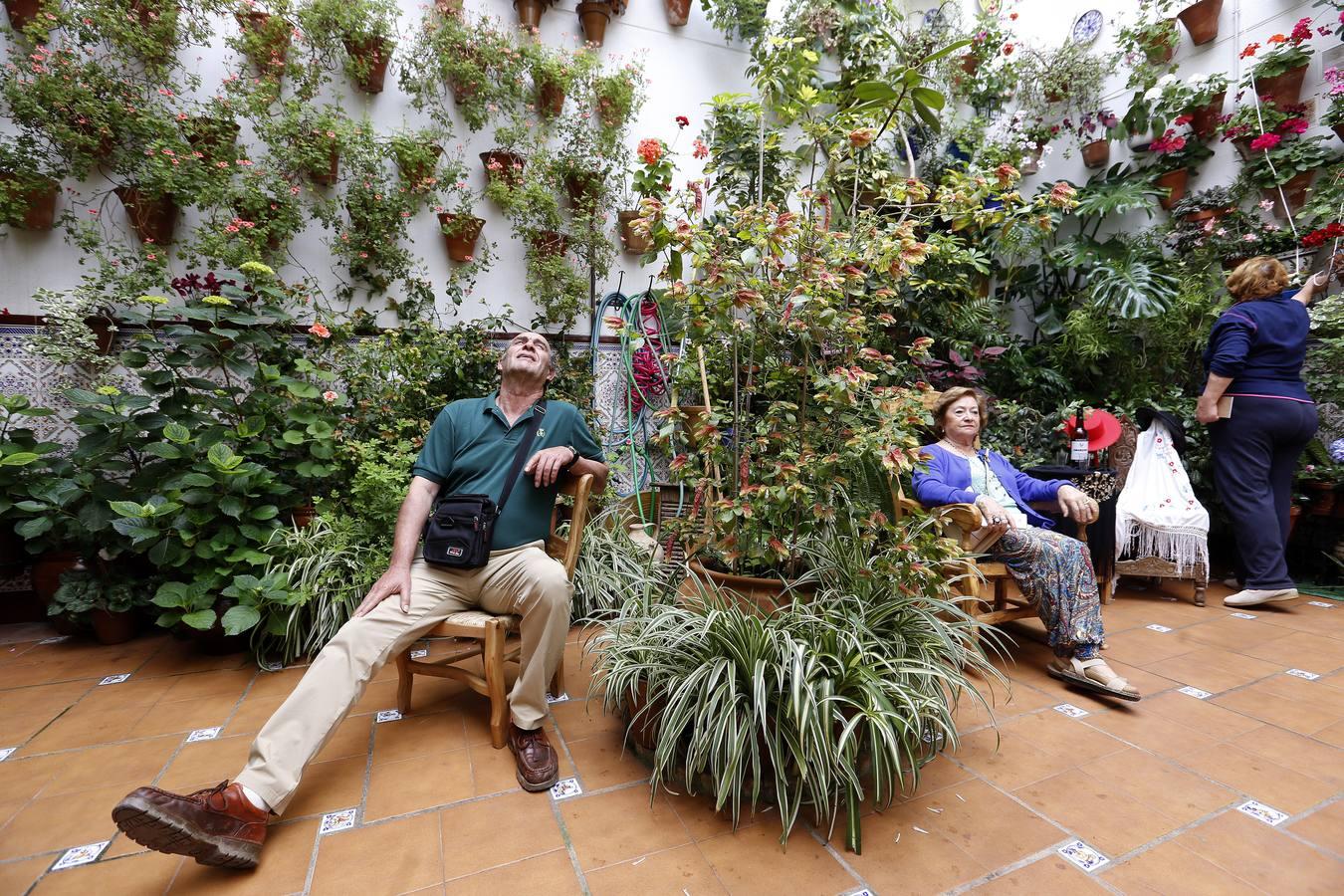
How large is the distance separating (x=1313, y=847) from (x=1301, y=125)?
4.07 m

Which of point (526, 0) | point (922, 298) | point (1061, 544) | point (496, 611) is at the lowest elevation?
point (496, 611)

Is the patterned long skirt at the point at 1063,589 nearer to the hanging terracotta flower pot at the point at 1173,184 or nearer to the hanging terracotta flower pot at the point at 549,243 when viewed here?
the hanging terracotta flower pot at the point at 549,243

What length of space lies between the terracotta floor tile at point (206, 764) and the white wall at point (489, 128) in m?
2.32

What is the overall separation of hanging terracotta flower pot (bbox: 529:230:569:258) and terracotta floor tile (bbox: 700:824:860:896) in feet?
10.5

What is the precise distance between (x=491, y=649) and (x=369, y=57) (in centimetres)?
328

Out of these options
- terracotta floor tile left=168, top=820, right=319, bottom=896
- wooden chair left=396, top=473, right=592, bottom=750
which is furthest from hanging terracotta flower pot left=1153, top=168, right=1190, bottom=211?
terracotta floor tile left=168, top=820, right=319, bottom=896

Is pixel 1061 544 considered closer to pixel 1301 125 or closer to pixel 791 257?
pixel 791 257

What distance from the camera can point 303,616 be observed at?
248 cm

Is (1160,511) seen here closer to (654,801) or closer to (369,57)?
(654,801)

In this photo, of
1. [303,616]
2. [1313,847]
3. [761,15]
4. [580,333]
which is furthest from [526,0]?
[1313,847]

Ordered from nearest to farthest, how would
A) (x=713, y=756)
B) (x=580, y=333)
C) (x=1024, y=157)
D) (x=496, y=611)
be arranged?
1. (x=713, y=756)
2. (x=496, y=611)
3. (x=580, y=333)
4. (x=1024, y=157)

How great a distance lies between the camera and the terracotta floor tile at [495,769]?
1.69 m

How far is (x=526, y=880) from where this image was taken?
1.34 metres

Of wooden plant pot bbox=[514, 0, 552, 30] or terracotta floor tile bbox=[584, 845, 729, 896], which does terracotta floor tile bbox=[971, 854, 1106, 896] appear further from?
wooden plant pot bbox=[514, 0, 552, 30]
